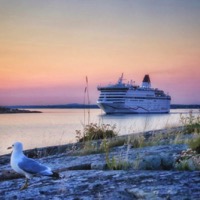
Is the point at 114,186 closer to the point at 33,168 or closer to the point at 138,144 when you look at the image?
the point at 33,168

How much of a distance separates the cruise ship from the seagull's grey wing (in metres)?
81.0

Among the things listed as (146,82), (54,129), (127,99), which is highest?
(146,82)

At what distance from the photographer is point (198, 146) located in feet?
20.4

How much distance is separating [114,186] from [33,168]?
1.08 meters

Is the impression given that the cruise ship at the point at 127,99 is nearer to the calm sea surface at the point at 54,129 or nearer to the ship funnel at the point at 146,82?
the ship funnel at the point at 146,82

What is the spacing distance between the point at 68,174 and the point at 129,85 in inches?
3475

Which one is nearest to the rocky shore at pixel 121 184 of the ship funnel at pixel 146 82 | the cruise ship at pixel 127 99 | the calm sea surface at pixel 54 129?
the calm sea surface at pixel 54 129

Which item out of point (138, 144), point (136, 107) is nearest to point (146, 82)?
point (136, 107)

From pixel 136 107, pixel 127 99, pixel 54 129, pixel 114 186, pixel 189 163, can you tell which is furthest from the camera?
pixel 136 107

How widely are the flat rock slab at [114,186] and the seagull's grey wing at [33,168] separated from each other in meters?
0.19

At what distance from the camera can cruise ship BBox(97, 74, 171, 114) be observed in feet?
287

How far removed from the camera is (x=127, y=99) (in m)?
89.5

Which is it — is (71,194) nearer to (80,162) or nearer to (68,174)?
(68,174)

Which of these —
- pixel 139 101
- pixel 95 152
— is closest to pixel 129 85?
pixel 139 101
